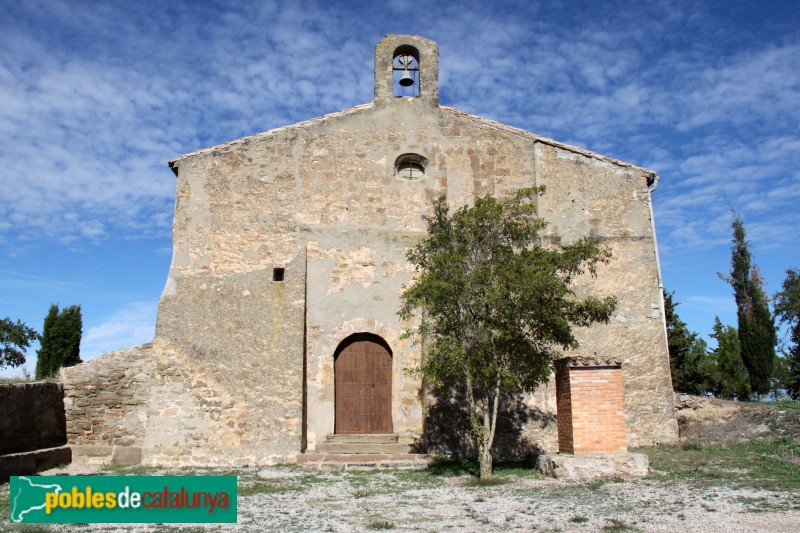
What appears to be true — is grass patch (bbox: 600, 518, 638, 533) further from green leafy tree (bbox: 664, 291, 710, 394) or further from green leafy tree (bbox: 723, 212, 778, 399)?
green leafy tree (bbox: 723, 212, 778, 399)

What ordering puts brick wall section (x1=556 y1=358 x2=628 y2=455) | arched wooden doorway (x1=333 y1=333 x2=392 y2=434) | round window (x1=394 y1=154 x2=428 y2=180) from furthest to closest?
round window (x1=394 y1=154 x2=428 y2=180) → arched wooden doorway (x1=333 y1=333 x2=392 y2=434) → brick wall section (x1=556 y1=358 x2=628 y2=455)

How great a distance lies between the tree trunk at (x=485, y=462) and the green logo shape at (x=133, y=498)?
15.4 feet

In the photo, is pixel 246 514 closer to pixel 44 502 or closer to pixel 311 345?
pixel 44 502

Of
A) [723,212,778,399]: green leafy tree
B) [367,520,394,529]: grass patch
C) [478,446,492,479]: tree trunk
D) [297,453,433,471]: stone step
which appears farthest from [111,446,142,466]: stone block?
[723,212,778,399]: green leafy tree

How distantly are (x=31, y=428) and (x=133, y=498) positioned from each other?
7318mm

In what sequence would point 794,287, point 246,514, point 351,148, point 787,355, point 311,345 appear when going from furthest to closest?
point 794,287 → point 787,355 → point 351,148 → point 311,345 → point 246,514

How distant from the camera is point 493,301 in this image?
920cm

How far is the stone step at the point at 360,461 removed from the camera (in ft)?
37.4

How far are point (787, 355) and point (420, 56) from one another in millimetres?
26316

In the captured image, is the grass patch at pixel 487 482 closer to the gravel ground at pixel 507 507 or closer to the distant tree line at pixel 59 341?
the gravel ground at pixel 507 507

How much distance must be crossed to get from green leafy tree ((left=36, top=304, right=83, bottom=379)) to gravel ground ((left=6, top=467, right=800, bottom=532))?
1688cm

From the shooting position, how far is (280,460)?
12.2 metres

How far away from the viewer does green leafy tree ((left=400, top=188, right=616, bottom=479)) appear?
933 cm

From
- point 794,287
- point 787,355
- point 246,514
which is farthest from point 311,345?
point 794,287
